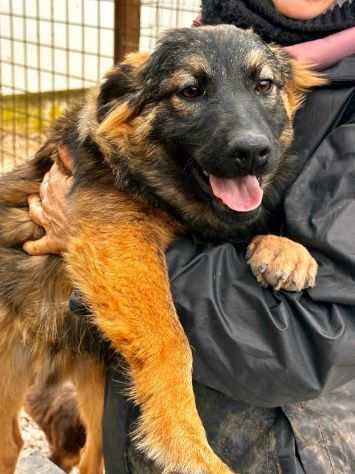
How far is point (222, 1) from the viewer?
9.50 ft

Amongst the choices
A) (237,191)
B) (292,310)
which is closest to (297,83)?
(237,191)

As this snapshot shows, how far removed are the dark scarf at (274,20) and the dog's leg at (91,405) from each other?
64.3 inches

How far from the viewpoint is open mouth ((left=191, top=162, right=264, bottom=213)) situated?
8.07 feet

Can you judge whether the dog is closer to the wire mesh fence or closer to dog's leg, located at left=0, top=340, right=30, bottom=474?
dog's leg, located at left=0, top=340, right=30, bottom=474

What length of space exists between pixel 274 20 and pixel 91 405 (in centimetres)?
195

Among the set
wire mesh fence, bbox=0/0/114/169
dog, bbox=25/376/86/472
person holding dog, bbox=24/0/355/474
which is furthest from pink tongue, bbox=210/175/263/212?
wire mesh fence, bbox=0/0/114/169

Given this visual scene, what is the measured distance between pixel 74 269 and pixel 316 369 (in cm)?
99

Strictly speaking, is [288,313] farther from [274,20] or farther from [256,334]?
[274,20]

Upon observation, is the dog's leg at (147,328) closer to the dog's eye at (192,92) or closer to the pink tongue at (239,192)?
the pink tongue at (239,192)

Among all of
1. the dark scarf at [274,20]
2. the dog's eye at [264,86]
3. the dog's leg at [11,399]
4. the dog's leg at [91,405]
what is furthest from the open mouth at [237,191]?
the dog's leg at [11,399]

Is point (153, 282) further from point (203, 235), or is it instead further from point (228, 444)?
point (228, 444)

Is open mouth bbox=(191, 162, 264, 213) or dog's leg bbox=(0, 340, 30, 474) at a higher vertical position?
open mouth bbox=(191, 162, 264, 213)

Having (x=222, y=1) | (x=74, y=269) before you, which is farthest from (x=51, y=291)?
(x=222, y=1)

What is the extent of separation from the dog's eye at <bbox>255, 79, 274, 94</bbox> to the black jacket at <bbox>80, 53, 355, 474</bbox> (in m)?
0.24
